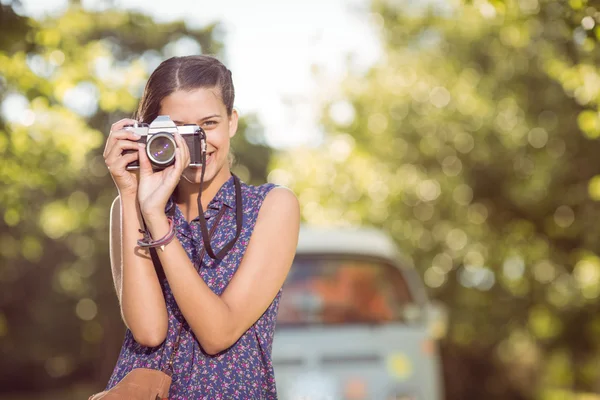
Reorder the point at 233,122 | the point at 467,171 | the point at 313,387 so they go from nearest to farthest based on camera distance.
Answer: the point at 233,122, the point at 313,387, the point at 467,171


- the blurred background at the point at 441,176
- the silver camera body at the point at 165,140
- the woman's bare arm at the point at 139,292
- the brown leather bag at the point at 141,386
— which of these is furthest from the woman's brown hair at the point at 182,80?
the blurred background at the point at 441,176

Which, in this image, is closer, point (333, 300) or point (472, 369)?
point (333, 300)

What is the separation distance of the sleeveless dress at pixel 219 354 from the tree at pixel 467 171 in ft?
46.8

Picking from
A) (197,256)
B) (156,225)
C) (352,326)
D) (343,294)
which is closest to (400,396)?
(352,326)

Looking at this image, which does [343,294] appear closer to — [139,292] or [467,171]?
[139,292]

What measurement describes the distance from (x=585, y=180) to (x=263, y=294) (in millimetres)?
15125

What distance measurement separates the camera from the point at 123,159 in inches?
101

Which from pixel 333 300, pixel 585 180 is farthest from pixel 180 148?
pixel 585 180

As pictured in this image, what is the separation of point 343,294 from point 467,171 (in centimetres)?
1118

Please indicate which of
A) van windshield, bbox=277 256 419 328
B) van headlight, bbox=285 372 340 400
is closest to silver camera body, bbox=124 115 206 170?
van headlight, bbox=285 372 340 400

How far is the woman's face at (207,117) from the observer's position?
265cm

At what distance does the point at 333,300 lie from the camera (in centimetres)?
716

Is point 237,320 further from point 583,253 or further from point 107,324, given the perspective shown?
point 107,324

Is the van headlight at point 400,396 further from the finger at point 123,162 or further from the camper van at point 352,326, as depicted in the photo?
the finger at point 123,162
